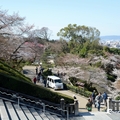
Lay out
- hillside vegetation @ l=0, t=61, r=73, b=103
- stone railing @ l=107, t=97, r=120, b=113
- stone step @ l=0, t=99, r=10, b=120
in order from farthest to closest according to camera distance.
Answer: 1. stone railing @ l=107, t=97, r=120, b=113
2. hillside vegetation @ l=0, t=61, r=73, b=103
3. stone step @ l=0, t=99, r=10, b=120

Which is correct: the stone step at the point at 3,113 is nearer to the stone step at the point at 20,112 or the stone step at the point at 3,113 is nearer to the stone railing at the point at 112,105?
the stone step at the point at 20,112

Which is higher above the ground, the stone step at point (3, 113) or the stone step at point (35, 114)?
the stone step at point (3, 113)

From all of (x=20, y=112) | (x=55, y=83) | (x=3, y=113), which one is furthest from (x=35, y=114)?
(x=55, y=83)

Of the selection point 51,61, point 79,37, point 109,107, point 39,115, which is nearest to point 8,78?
point 39,115

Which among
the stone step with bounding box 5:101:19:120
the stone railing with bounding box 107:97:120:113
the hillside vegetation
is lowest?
the stone railing with bounding box 107:97:120:113

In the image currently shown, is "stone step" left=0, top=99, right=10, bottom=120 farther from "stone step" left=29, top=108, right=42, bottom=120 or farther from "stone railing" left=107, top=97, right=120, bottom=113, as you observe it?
"stone railing" left=107, top=97, right=120, bottom=113

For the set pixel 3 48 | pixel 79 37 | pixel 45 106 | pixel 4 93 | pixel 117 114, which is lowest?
pixel 117 114

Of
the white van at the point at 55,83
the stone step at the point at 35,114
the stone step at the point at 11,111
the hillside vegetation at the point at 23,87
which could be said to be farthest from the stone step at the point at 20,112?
the white van at the point at 55,83

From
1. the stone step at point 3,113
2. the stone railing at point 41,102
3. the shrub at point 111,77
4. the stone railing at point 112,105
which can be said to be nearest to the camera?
the stone step at point 3,113

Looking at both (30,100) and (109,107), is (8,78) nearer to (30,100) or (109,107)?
(30,100)

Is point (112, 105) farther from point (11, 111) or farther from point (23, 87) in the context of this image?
point (11, 111)

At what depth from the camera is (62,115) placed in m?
13.1

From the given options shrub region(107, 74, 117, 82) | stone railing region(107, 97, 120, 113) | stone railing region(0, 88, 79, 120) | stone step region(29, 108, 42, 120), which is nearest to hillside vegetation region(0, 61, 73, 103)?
stone railing region(0, 88, 79, 120)

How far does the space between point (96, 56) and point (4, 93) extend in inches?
1132
